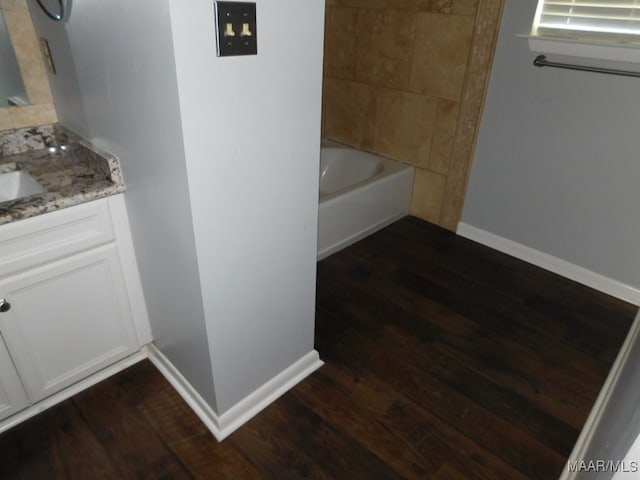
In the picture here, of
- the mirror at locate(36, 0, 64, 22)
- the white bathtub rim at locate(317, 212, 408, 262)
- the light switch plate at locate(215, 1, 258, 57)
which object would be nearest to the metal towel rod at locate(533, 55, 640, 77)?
the white bathtub rim at locate(317, 212, 408, 262)

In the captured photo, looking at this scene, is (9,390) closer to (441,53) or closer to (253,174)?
(253,174)

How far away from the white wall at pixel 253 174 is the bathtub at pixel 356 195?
0.96 m

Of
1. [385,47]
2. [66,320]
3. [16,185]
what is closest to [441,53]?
[385,47]

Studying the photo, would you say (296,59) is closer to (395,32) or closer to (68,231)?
(68,231)

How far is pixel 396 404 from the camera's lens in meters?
1.67

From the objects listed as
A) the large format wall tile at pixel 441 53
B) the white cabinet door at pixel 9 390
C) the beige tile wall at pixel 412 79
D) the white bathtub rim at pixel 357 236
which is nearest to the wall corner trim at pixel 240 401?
the white cabinet door at pixel 9 390

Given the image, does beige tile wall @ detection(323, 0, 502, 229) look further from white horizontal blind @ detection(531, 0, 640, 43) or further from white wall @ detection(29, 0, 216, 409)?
white wall @ detection(29, 0, 216, 409)

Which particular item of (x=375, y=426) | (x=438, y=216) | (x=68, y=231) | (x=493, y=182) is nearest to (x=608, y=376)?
(x=375, y=426)

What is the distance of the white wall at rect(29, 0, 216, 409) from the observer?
40.3 inches

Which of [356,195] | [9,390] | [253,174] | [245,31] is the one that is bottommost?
[9,390]

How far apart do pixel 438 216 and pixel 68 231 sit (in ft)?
7.25

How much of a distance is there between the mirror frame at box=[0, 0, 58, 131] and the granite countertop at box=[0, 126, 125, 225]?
55 mm

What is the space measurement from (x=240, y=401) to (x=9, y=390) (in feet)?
2.46

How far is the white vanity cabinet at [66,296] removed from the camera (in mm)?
1325
